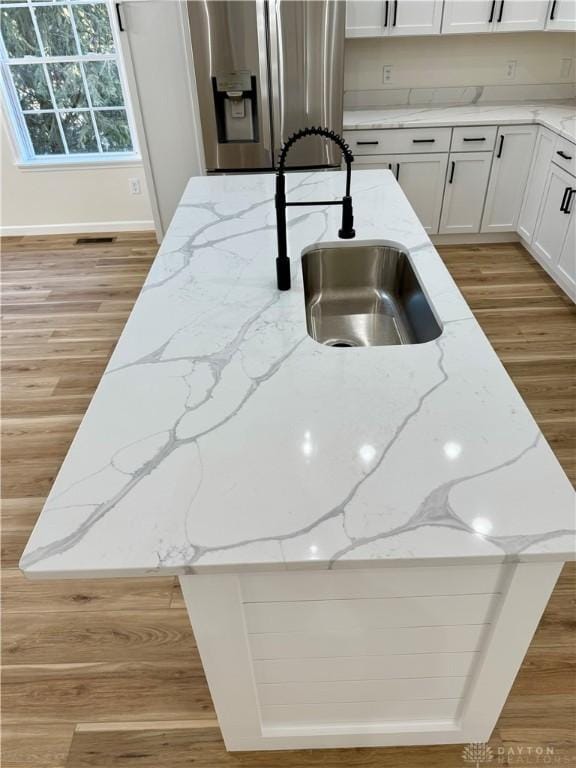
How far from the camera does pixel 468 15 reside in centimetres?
334

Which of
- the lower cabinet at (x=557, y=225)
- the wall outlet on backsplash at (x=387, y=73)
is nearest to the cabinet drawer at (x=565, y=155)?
the lower cabinet at (x=557, y=225)

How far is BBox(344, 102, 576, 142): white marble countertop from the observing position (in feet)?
11.1

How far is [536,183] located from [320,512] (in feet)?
11.0

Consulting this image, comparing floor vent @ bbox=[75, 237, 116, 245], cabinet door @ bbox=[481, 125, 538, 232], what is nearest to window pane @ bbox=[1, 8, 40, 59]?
floor vent @ bbox=[75, 237, 116, 245]

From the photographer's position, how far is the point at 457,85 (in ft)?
12.5

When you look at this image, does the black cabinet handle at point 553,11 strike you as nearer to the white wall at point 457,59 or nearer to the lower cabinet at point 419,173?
the white wall at point 457,59

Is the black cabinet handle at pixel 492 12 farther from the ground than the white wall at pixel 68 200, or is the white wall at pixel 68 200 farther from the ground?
the black cabinet handle at pixel 492 12

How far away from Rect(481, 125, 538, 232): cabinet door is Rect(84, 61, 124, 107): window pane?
106 inches

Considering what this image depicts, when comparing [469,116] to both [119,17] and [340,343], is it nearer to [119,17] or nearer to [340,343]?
[119,17]

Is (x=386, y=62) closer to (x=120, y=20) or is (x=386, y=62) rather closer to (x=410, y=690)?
(x=120, y=20)

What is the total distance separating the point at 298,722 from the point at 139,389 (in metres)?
0.92

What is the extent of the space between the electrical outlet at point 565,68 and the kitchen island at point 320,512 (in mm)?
3231

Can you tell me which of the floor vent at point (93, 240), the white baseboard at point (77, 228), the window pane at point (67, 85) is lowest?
the floor vent at point (93, 240)

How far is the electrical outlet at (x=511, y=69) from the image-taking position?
12.2 ft
